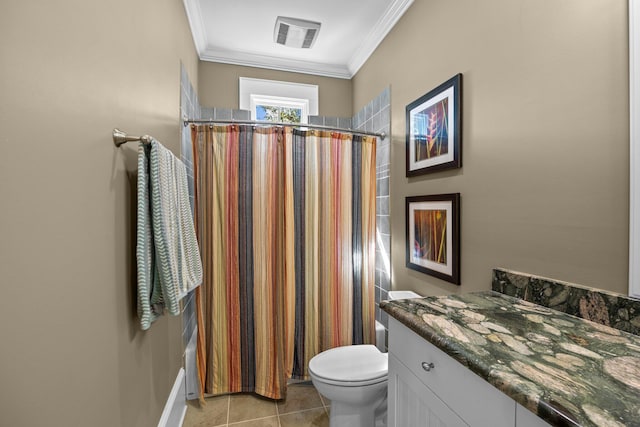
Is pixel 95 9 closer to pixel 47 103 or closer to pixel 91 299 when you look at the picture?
pixel 47 103

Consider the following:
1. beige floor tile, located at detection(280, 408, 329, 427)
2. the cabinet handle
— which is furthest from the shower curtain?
the cabinet handle

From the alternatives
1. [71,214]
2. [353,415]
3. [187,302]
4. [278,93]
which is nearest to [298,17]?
[278,93]

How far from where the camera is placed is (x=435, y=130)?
160 cm

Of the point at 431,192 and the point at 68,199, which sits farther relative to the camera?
the point at 431,192

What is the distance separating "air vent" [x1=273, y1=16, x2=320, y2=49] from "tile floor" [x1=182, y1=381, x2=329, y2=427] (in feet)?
8.69

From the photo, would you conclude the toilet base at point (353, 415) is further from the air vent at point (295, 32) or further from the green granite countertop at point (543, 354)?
the air vent at point (295, 32)

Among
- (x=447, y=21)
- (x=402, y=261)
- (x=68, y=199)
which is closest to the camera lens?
(x=68, y=199)

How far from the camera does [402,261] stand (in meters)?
1.94

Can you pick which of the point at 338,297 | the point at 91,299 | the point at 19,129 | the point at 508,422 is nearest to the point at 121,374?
the point at 91,299

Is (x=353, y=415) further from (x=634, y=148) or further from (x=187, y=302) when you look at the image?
(x=634, y=148)

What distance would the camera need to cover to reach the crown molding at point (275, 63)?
256 cm

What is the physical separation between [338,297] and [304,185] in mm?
837

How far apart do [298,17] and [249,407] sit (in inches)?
107

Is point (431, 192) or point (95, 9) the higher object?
point (95, 9)
